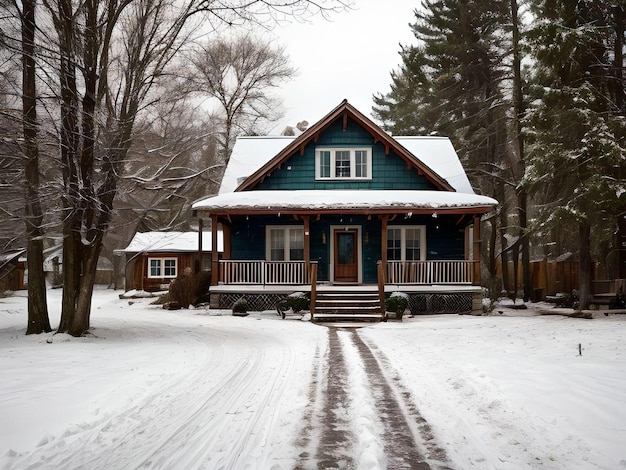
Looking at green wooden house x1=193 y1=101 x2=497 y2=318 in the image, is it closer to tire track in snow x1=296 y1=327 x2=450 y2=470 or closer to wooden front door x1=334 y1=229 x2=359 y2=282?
wooden front door x1=334 y1=229 x2=359 y2=282

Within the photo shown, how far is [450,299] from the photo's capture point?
1805 centimetres

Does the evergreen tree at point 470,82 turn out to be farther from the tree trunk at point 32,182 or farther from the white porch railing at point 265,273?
the tree trunk at point 32,182

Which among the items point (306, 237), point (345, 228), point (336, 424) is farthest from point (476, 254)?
point (336, 424)

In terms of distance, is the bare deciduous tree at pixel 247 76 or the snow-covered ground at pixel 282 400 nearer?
the snow-covered ground at pixel 282 400

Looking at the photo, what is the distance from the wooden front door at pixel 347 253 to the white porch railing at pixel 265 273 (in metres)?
1.89

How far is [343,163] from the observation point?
20438 mm

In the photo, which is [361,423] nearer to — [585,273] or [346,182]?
[585,273]

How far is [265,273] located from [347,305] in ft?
11.9

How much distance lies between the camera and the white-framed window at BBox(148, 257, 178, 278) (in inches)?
1192

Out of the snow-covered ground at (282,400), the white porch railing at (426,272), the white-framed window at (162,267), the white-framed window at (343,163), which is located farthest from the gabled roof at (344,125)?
the white-framed window at (162,267)

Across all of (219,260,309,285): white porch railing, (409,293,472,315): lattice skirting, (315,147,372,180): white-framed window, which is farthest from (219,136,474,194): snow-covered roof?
(409,293,472,315): lattice skirting

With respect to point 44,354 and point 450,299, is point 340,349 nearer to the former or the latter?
point 44,354

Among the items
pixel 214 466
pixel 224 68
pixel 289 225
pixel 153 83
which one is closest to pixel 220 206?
pixel 289 225

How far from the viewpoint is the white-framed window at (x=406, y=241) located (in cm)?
1975
